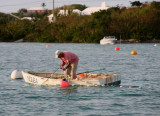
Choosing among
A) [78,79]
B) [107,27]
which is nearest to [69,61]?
[78,79]

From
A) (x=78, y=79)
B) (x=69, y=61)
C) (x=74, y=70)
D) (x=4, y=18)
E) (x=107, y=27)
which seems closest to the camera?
(x=69, y=61)

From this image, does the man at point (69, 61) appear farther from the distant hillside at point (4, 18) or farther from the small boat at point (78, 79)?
the distant hillside at point (4, 18)

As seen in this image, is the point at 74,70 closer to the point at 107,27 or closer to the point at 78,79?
the point at 78,79

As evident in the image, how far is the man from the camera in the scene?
21355 millimetres

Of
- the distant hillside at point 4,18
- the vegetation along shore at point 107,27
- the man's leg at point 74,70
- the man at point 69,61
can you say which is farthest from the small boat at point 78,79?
the distant hillside at point 4,18

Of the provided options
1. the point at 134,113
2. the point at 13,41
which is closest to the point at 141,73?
the point at 134,113

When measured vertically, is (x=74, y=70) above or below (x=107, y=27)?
below

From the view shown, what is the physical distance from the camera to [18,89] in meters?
23.0

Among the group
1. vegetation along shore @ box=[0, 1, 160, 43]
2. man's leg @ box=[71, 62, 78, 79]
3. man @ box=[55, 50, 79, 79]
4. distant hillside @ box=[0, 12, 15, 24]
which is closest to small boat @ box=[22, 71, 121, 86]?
man's leg @ box=[71, 62, 78, 79]

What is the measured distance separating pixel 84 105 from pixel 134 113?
2557 mm

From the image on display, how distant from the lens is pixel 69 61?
850 inches

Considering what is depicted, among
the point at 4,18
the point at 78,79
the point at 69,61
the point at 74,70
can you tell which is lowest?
the point at 78,79

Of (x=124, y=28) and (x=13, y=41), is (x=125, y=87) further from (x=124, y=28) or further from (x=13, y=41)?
(x=13, y=41)

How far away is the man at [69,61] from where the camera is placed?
2135 centimetres
